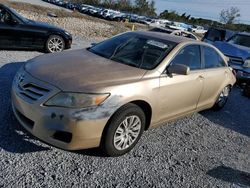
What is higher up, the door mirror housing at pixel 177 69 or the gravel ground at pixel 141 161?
the door mirror housing at pixel 177 69

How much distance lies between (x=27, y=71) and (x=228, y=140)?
11.7 ft

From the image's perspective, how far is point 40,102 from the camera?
366cm

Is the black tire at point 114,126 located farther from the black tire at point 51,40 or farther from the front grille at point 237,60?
the front grille at point 237,60

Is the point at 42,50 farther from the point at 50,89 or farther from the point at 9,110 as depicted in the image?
the point at 50,89

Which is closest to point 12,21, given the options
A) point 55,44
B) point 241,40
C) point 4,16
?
point 4,16

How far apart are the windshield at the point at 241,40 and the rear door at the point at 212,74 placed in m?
6.31

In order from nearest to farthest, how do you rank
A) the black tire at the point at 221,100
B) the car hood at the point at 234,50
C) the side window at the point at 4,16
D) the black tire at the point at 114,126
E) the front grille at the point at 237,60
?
the black tire at the point at 114,126
the black tire at the point at 221,100
the side window at the point at 4,16
the front grille at the point at 237,60
the car hood at the point at 234,50

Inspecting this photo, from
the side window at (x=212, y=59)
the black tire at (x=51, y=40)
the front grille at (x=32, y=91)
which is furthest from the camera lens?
the black tire at (x=51, y=40)

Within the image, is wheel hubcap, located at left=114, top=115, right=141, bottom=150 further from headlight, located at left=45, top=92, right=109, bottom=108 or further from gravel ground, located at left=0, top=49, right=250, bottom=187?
headlight, located at left=45, top=92, right=109, bottom=108

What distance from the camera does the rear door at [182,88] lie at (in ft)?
15.2

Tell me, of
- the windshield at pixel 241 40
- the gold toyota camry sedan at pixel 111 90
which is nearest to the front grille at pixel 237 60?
the windshield at pixel 241 40

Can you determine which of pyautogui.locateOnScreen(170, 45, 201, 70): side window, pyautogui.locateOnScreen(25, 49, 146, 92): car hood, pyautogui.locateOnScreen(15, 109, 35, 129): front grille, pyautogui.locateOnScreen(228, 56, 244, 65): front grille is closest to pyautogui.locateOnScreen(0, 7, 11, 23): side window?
pyautogui.locateOnScreen(25, 49, 146, 92): car hood

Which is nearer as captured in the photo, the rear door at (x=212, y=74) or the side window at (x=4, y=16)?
the rear door at (x=212, y=74)

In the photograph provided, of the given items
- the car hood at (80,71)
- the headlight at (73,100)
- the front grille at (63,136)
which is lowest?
the front grille at (63,136)
